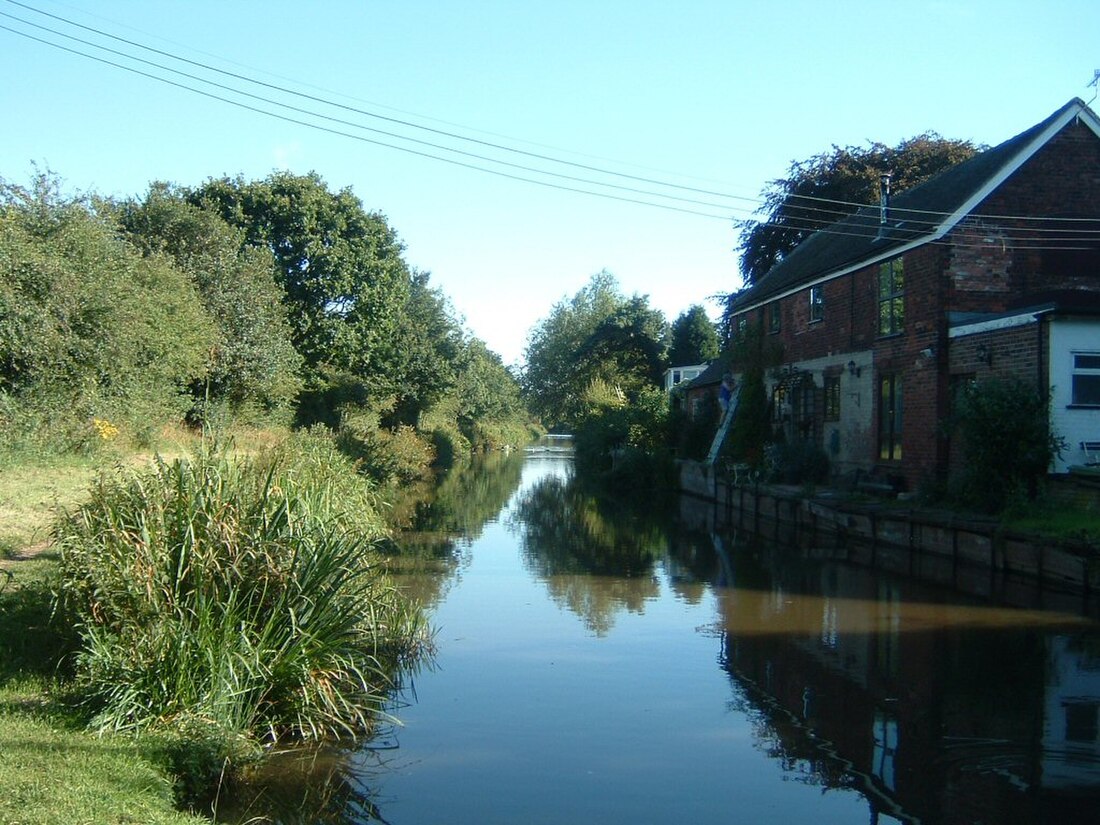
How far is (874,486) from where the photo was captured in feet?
81.2

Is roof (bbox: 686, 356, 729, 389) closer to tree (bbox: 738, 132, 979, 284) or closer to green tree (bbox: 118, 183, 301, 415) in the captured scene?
tree (bbox: 738, 132, 979, 284)

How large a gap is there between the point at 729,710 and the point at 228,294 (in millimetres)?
24826

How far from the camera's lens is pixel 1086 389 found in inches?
757

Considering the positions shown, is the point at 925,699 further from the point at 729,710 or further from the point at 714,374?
the point at 714,374

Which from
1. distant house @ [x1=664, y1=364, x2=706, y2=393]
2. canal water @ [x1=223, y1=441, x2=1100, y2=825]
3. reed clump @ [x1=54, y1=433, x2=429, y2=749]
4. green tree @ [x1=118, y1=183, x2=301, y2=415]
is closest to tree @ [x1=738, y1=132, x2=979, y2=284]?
distant house @ [x1=664, y1=364, x2=706, y2=393]

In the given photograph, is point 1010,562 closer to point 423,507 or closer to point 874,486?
point 874,486

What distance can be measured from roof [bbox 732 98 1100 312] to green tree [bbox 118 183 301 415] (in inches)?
637

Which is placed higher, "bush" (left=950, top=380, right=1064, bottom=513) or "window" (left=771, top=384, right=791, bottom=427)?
"window" (left=771, top=384, right=791, bottom=427)

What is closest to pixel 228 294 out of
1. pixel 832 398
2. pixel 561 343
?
pixel 832 398

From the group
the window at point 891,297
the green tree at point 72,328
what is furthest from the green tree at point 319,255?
the window at point 891,297

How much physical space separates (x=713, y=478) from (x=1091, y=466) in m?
14.9

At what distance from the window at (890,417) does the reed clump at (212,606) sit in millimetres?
18626

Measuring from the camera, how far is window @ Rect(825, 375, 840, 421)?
29.0 m

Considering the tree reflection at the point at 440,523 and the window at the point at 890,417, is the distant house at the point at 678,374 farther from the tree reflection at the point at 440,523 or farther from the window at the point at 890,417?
the window at the point at 890,417
